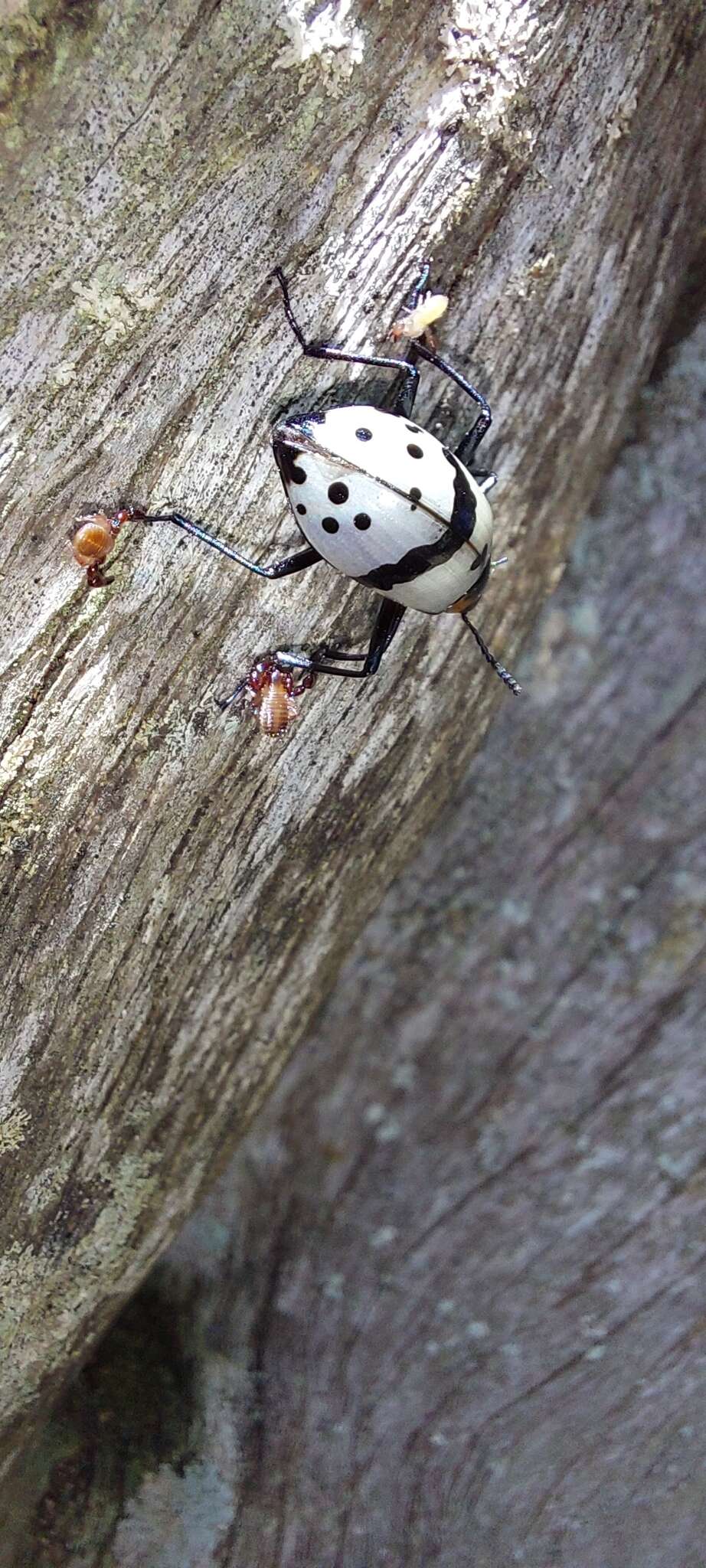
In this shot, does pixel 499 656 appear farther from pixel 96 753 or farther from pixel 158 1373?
pixel 158 1373

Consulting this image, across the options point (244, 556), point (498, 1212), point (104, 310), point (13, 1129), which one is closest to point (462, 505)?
point (244, 556)

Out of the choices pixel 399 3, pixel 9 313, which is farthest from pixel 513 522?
pixel 9 313

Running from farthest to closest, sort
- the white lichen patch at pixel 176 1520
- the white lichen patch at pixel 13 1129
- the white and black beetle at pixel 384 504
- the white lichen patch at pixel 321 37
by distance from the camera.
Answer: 1. the white lichen patch at pixel 176 1520
2. the white lichen patch at pixel 13 1129
3. the white and black beetle at pixel 384 504
4. the white lichen patch at pixel 321 37

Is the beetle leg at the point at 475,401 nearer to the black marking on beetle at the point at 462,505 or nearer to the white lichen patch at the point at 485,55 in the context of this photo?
the black marking on beetle at the point at 462,505

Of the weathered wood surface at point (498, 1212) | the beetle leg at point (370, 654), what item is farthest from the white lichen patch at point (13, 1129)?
the beetle leg at point (370, 654)

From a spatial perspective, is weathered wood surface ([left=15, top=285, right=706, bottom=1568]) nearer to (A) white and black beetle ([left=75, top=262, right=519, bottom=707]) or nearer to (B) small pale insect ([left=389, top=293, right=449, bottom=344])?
(A) white and black beetle ([left=75, top=262, right=519, bottom=707])

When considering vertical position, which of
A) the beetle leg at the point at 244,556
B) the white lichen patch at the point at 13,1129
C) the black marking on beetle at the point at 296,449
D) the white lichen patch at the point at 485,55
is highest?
the white lichen patch at the point at 485,55

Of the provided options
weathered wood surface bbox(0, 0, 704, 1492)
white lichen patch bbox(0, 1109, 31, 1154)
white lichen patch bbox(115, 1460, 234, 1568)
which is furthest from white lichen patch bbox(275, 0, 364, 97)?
white lichen patch bbox(115, 1460, 234, 1568)
